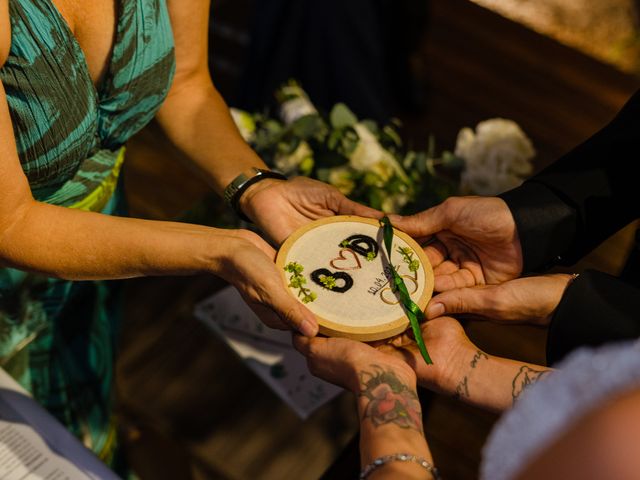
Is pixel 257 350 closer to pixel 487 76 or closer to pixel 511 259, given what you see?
pixel 511 259

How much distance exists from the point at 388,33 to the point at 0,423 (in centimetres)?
257

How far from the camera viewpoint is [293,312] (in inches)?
50.6

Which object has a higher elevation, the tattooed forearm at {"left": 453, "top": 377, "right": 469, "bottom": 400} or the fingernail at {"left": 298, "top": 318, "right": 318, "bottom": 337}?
the fingernail at {"left": 298, "top": 318, "right": 318, "bottom": 337}

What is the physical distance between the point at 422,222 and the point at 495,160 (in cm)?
51

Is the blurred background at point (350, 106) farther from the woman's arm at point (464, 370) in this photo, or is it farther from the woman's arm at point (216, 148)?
the woman's arm at point (464, 370)

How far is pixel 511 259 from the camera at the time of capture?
1.58 metres

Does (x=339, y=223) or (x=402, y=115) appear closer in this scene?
(x=339, y=223)

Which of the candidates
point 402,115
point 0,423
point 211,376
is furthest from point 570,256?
point 402,115

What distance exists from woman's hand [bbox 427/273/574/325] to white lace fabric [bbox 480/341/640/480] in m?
0.76

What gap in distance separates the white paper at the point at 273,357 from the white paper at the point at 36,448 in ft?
1.90

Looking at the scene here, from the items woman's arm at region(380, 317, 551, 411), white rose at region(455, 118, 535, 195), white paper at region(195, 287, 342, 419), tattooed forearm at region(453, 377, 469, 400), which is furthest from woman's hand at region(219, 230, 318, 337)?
white rose at region(455, 118, 535, 195)

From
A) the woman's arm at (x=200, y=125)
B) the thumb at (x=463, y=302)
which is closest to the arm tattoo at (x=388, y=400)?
the thumb at (x=463, y=302)

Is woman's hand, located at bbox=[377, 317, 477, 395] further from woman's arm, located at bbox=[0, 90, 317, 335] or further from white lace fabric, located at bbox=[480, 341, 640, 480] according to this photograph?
white lace fabric, located at bbox=[480, 341, 640, 480]

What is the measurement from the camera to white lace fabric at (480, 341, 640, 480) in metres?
0.66
